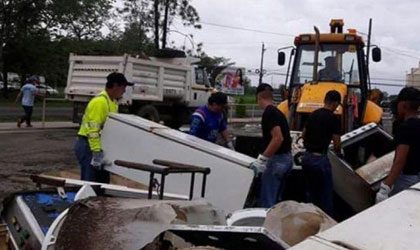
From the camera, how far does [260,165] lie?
5246 mm

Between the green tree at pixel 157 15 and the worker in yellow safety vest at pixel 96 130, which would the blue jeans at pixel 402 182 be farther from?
the green tree at pixel 157 15

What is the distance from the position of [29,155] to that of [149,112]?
471cm

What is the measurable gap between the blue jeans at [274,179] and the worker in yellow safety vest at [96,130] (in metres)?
1.59

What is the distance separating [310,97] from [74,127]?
12.4 metres

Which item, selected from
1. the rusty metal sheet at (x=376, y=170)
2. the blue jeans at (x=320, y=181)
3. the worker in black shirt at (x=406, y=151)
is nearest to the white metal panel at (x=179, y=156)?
the blue jeans at (x=320, y=181)

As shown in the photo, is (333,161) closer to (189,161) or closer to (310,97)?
(189,161)

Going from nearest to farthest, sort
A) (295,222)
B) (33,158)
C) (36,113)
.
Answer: (295,222) < (33,158) < (36,113)

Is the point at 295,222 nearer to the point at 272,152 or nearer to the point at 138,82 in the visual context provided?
the point at 272,152

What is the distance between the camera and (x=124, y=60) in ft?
48.8

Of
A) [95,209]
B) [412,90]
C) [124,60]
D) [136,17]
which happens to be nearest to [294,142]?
[412,90]

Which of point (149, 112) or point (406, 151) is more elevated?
point (406, 151)

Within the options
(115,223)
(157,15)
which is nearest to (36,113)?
(157,15)

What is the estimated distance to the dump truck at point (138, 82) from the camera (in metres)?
15.3

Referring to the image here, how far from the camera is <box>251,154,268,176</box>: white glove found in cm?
503
